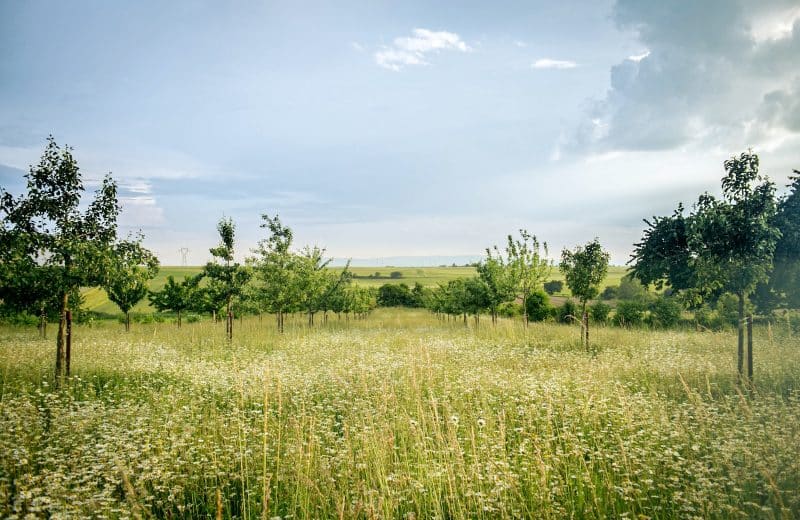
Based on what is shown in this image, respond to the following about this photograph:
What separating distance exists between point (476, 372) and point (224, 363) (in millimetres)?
7606

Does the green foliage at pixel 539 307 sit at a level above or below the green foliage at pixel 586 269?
below

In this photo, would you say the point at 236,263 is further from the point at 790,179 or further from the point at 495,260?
the point at 790,179

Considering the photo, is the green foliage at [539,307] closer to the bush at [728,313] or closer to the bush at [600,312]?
the bush at [600,312]

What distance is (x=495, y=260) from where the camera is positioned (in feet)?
87.7

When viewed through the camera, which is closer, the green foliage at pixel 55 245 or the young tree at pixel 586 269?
the green foliage at pixel 55 245

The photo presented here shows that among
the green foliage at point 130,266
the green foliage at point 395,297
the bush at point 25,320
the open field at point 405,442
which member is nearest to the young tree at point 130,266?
the green foliage at point 130,266

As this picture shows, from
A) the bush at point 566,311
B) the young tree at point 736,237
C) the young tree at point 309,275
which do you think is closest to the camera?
the young tree at point 736,237

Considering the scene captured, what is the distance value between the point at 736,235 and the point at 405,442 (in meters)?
8.99

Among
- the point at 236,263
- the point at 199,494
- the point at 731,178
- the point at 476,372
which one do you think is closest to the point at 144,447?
the point at 199,494

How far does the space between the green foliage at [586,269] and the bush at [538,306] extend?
1661 cm

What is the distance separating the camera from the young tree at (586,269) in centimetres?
1833

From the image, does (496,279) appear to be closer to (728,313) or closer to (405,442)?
(728,313)

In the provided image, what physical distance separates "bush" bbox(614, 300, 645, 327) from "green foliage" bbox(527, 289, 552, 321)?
642 centimetres

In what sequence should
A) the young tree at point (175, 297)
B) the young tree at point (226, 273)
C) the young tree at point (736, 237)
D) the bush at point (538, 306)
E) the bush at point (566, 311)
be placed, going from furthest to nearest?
the bush at point (538, 306) → the young tree at point (175, 297) → the bush at point (566, 311) → the young tree at point (226, 273) → the young tree at point (736, 237)
